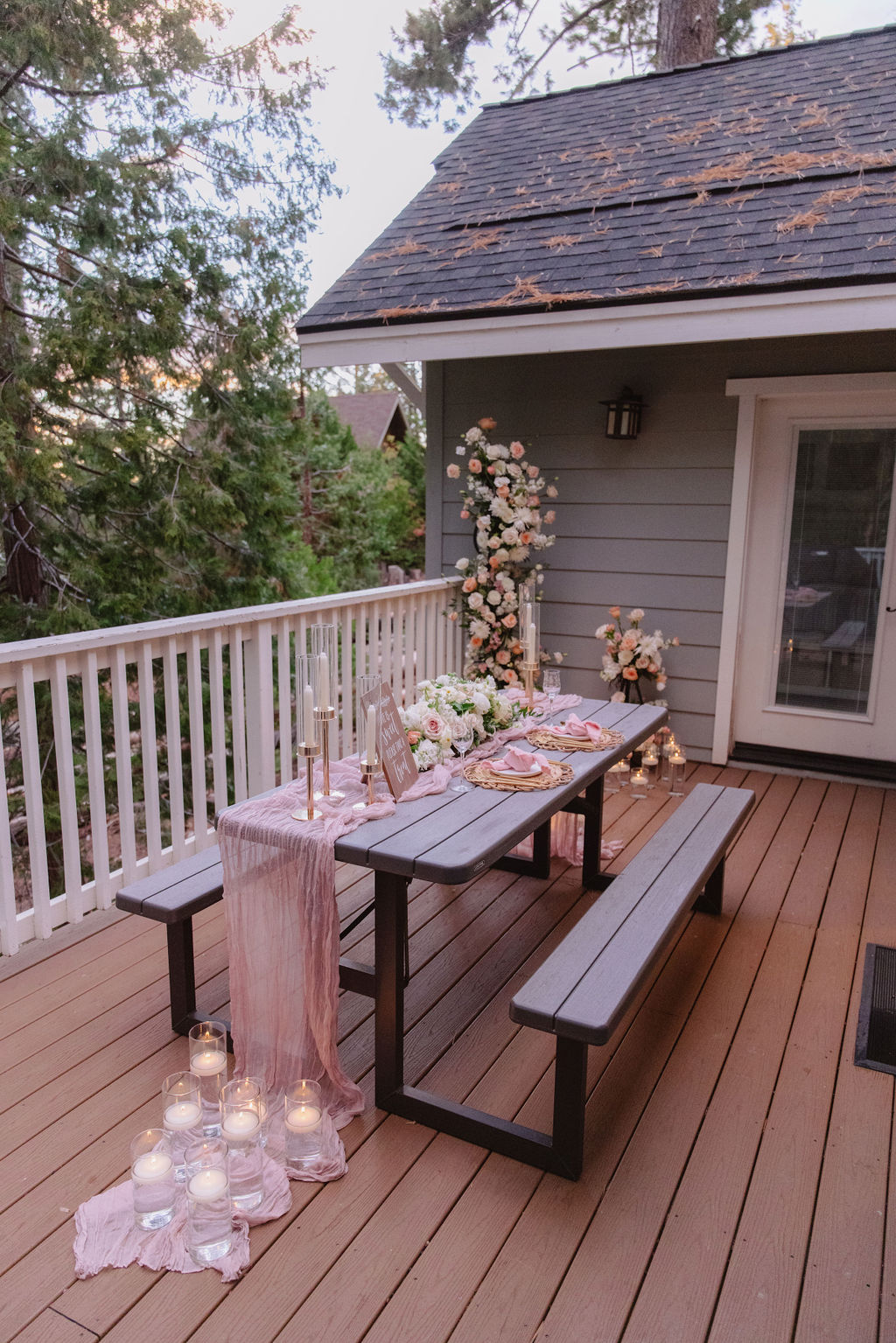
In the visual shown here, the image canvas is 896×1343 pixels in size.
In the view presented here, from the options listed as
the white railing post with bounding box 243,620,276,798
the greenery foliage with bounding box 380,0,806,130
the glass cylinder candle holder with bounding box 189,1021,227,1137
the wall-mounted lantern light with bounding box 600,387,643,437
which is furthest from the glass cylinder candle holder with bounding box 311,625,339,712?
the greenery foliage with bounding box 380,0,806,130

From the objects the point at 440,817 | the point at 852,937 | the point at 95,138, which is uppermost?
the point at 95,138

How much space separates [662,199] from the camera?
4.68 metres

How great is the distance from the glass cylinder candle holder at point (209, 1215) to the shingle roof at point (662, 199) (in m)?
3.70

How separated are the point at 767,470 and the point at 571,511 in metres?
1.07

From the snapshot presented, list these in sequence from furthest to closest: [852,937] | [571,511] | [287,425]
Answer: [287,425] → [571,511] → [852,937]

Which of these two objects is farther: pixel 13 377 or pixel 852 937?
pixel 13 377

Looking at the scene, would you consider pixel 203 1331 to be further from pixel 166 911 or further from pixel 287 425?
pixel 287 425

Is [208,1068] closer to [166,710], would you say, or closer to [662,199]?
[166,710]

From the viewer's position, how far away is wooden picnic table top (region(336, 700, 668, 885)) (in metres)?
1.98

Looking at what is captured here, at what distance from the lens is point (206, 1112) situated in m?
2.04

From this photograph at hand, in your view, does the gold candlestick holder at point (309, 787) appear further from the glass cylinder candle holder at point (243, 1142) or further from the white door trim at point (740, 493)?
the white door trim at point (740, 493)

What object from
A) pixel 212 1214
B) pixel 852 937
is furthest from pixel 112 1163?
pixel 852 937

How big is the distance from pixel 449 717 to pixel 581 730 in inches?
21.4

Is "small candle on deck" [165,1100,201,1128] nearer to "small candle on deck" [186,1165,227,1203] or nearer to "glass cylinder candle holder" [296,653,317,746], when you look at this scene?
"small candle on deck" [186,1165,227,1203]
